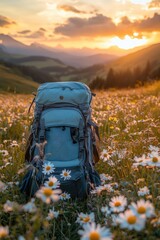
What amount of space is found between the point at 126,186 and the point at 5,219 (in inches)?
52.5

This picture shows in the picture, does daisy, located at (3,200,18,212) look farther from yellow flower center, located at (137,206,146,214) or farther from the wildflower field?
yellow flower center, located at (137,206,146,214)

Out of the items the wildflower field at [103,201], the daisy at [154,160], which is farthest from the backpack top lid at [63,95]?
the daisy at [154,160]

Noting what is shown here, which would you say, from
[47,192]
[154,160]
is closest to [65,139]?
[154,160]

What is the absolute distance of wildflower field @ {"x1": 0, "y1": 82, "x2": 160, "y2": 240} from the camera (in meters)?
2.14

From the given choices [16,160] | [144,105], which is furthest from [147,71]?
[16,160]

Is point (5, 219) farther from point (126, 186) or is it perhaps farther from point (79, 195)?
point (126, 186)

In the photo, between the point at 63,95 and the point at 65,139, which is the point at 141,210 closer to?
the point at 65,139

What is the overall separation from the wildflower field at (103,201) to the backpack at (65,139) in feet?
0.50

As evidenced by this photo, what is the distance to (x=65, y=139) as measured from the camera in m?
4.40

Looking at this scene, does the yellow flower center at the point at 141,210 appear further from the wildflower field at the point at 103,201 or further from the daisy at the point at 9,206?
the daisy at the point at 9,206

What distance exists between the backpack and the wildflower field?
15 centimetres

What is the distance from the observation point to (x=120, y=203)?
2.59 meters

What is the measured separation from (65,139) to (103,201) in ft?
2.90

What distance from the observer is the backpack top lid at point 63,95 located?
181 inches
